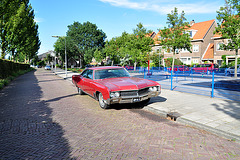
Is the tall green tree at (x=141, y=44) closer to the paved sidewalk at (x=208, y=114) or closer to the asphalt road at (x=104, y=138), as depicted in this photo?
the paved sidewalk at (x=208, y=114)

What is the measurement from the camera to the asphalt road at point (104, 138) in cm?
333

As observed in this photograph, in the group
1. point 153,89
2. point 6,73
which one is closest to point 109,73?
point 153,89

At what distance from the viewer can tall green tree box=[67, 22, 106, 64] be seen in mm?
60531

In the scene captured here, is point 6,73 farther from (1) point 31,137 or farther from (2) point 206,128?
(2) point 206,128

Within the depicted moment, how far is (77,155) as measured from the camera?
3.28 meters

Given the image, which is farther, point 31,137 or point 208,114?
point 208,114

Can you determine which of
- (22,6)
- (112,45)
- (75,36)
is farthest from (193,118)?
(75,36)

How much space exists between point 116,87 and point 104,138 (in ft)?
7.06

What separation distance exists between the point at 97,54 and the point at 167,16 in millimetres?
36022

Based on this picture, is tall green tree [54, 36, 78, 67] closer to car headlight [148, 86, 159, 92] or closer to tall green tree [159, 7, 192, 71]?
tall green tree [159, 7, 192, 71]

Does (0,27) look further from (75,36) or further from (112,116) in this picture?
(75,36)

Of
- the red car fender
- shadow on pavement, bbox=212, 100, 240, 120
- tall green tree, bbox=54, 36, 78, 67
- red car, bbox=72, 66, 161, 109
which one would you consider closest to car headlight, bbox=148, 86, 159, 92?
red car, bbox=72, 66, 161, 109

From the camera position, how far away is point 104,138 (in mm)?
4035

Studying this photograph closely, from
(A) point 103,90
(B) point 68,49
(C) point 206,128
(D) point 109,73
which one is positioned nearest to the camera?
(C) point 206,128
